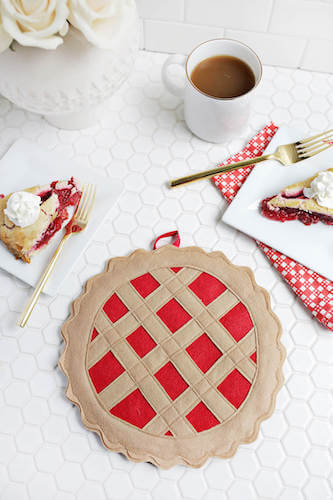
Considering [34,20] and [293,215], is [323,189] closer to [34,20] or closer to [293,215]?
[293,215]

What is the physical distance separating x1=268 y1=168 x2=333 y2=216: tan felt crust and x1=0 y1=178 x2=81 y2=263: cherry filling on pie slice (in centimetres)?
36

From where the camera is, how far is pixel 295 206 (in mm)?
824

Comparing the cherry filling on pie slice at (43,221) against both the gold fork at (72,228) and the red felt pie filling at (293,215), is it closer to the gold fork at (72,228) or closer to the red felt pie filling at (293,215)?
the gold fork at (72,228)

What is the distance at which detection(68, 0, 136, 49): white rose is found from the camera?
1.95 feet

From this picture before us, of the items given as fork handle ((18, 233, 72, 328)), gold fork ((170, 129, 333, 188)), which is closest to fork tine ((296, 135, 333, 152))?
gold fork ((170, 129, 333, 188))

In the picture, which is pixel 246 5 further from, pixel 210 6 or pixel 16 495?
pixel 16 495

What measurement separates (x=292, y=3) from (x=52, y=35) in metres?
0.49

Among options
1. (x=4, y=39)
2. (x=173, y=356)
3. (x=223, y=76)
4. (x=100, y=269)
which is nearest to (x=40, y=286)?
(x=100, y=269)

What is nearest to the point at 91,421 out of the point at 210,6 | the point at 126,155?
the point at 126,155

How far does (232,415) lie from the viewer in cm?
72

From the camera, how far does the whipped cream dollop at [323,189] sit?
80cm

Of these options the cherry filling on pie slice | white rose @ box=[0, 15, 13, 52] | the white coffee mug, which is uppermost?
the white coffee mug

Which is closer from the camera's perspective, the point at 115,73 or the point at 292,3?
the point at 115,73

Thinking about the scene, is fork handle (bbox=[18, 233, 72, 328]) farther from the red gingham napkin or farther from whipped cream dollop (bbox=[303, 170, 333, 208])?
whipped cream dollop (bbox=[303, 170, 333, 208])
